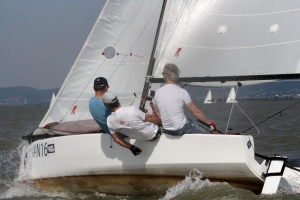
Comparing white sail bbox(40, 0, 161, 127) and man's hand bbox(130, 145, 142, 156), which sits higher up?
white sail bbox(40, 0, 161, 127)

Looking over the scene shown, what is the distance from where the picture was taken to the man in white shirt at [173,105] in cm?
461

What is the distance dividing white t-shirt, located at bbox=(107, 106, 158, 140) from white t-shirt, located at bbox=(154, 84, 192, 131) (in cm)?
16

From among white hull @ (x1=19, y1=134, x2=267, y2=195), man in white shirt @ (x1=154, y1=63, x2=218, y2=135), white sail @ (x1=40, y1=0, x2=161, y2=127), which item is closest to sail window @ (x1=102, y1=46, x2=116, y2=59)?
white sail @ (x1=40, y1=0, x2=161, y2=127)

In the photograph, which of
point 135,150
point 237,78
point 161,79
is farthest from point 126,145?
point 237,78

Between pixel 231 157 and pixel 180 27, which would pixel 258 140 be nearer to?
pixel 180 27

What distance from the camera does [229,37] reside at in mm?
5734

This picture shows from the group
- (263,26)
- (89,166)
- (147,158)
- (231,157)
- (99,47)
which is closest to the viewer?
(231,157)

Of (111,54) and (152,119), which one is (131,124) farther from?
(111,54)

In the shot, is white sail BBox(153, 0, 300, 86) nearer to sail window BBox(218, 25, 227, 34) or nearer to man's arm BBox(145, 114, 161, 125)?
sail window BBox(218, 25, 227, 34)

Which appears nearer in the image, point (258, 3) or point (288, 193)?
point (288, 193)

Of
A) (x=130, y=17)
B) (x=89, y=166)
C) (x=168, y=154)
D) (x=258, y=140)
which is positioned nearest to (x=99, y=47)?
(x=130, y=17)

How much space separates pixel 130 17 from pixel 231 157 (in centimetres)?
273

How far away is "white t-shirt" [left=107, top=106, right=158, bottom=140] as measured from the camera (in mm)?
4574

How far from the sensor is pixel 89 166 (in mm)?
5188
